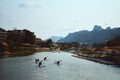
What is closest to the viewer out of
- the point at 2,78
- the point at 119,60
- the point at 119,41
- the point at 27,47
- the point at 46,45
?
the point at 2,78

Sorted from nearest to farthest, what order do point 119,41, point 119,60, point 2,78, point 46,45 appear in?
1. point 2,78
2. point 119,60
3. point 119,41
4. point 46,45

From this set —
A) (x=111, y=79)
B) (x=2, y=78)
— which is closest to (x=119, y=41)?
(x=111, y=79)

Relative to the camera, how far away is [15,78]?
37.3m

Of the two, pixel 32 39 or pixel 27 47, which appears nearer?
pixel 27 47

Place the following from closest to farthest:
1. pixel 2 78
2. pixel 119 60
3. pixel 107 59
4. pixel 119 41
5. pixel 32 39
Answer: pixel 2 78 < pixel 119 60 < pixel 107 59 < pixel 119 41 < pixel 32 39

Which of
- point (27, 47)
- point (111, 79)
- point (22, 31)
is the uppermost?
point (22, 31)

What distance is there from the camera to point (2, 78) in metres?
37.1

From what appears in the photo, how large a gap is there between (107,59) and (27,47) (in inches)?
2366

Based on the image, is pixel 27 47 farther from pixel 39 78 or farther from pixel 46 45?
Result: pixel 39 78

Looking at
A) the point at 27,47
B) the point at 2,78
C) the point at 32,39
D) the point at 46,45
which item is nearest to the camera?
the point at 2,78

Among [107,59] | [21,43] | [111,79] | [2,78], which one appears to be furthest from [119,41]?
[2,78]

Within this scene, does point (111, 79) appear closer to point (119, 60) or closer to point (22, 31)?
point (119, 60)

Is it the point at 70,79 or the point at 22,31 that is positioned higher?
the point at 22,31

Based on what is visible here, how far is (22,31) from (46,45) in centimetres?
4678
